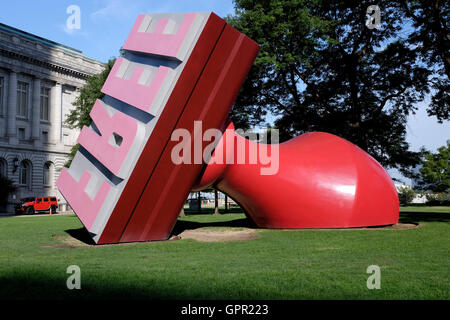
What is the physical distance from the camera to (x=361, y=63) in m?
24.8

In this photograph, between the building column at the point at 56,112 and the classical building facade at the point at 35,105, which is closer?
the classical building facade at the point at 35,105

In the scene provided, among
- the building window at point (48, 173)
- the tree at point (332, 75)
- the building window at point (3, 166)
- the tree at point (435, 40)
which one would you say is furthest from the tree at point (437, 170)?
the building window at point (3, 166)

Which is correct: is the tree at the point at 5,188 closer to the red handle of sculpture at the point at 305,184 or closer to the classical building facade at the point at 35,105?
the classical building facade at the point at 35,105

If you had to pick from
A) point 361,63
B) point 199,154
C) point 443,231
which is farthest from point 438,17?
point 199,154

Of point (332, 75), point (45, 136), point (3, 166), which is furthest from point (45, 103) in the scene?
point (332, 75)

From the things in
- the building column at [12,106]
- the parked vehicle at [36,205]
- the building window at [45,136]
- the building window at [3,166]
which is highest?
the building column at [12,106]

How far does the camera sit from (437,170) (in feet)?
188

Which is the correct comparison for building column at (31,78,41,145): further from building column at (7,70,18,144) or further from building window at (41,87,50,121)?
building column at (7,70,18,144)

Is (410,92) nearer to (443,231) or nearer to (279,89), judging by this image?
(279,89)

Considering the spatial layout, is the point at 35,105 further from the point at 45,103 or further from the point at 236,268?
the point at 236,268

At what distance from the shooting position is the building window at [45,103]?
5182 centimetres

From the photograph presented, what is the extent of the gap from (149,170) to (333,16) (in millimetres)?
19399

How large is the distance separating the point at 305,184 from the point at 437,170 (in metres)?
51.1

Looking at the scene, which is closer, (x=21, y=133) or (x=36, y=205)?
(x=36, y=205)
